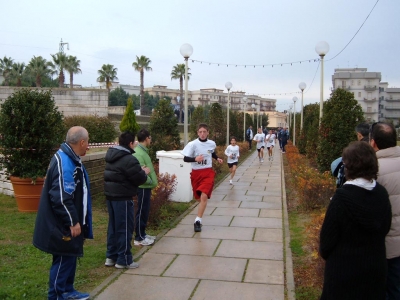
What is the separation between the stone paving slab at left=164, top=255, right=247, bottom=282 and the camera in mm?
4887

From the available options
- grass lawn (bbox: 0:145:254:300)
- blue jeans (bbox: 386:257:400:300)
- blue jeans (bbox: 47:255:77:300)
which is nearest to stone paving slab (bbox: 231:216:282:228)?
grass lawn (bbox: 0:145:254:300)

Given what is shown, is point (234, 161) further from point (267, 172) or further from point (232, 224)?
point (232, 224)

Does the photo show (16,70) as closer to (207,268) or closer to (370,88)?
(207,268)

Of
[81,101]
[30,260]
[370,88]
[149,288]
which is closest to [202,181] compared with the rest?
[149,288]

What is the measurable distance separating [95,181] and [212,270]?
5069 millimetres

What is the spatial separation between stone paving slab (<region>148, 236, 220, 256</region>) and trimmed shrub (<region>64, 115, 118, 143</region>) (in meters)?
15.8

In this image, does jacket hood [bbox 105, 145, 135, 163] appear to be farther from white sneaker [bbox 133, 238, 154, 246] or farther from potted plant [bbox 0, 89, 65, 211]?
potted plant [bbox 0, 89, 65, 211]

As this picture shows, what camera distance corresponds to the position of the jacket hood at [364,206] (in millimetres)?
2637

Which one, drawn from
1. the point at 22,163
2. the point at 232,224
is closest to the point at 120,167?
the point at 232,224

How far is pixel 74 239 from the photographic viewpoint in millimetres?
3836

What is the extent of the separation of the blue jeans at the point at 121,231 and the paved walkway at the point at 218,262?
0.63 feet

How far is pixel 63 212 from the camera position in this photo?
3.69m

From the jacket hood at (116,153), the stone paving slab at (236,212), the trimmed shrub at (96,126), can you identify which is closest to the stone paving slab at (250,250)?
the jacket hood at (116,153)

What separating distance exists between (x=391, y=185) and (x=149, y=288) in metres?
2.64
